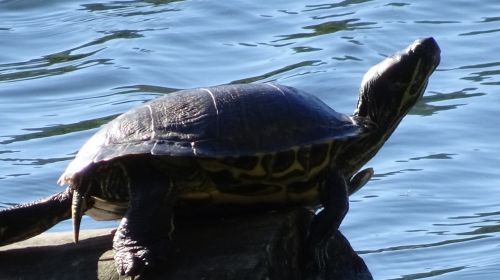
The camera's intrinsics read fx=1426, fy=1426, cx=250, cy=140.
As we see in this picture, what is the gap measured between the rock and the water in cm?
152

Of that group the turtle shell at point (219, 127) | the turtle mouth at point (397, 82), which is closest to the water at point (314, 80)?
the turtle mouth at point (397, 82)

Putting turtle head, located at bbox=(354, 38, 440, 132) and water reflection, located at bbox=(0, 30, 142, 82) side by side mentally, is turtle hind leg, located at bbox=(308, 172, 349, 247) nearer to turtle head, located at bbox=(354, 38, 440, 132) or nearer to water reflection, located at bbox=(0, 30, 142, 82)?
turtle head, located at bbox=(354, 38, 440, 132)

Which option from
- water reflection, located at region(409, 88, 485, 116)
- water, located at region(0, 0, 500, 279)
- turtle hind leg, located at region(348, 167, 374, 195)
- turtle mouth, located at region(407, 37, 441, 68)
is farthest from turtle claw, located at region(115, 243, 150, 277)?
water reflection, located at region(409, 88, 485, 116)

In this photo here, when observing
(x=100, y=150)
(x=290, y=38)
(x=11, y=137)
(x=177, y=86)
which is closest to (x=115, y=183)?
(x=100, y=150)

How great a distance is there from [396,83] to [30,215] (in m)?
1.14

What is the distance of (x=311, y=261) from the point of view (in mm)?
3922

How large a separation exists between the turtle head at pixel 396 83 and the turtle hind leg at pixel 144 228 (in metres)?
0.76

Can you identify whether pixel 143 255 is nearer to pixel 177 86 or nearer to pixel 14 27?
pixel 177 86

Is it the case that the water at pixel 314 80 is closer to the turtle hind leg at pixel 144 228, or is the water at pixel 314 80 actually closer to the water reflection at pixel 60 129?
the water reflection at pixel 60 129

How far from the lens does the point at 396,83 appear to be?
13.9ft

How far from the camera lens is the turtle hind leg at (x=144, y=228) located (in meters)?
3.72

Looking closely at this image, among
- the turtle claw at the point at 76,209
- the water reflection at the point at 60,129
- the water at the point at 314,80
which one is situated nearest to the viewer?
the turtle claw at the point at 76,209

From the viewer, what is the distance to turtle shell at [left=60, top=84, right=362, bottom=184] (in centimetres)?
381

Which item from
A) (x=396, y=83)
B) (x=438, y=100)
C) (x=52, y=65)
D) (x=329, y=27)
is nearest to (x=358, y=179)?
(x=396, y=83)
